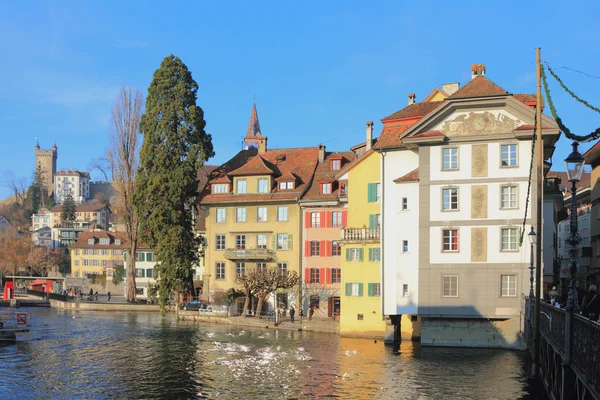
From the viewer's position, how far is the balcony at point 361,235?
48156mm

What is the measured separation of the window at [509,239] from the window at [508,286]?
1697 mm

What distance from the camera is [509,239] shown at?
41094 mm

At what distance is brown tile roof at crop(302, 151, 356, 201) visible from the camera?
60.9 metres

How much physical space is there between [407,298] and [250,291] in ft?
62.4

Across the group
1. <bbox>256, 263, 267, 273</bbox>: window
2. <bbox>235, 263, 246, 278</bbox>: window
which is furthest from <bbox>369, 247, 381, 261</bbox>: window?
<bbox>235, 263, 246, 278</bbox>: window

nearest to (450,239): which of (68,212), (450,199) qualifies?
(450,199)

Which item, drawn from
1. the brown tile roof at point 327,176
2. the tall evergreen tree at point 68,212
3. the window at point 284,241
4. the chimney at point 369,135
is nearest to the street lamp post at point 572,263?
the chimney at point 369,135

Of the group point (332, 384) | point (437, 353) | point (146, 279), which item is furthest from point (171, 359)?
point (146, 279)

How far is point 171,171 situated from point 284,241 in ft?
41.5

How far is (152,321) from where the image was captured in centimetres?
5975

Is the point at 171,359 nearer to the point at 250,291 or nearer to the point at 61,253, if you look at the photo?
the point at 250,291

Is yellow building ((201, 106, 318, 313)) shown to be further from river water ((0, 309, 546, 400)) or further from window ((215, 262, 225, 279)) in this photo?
river water ((0, 309, 546, 400))

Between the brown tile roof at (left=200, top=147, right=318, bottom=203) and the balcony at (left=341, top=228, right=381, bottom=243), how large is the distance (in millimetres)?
13889

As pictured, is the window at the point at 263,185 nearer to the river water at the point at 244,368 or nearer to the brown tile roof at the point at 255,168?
the brown tile roof at the point at 255,168
